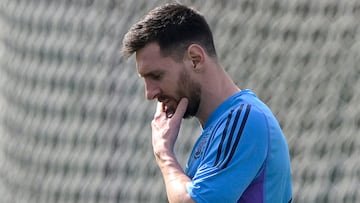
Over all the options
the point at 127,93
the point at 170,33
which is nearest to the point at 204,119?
the point at 170,33

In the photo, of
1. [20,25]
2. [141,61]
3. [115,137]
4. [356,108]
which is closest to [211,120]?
[141,61]

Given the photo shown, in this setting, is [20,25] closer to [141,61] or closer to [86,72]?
[86,72]

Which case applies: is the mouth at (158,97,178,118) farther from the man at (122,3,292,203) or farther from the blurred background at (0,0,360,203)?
the blurred background at (0,0,360,203)

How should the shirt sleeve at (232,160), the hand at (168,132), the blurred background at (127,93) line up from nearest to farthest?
the shirt sleeve at (232,160) → the hand at (168,132) → the blurred background at (127,93)

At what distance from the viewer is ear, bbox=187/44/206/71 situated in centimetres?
341

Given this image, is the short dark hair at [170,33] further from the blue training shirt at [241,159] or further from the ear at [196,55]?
the blue training shirt at [241,159]

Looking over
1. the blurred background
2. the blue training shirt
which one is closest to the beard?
the blue training shirt

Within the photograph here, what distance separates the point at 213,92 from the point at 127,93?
2244 mm

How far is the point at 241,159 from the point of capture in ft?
10.5

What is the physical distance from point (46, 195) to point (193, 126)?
97cm

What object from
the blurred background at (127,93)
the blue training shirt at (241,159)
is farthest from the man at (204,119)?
the blurred background at (127,93)

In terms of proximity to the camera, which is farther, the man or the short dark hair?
the short dark hair

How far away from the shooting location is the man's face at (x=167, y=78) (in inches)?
134

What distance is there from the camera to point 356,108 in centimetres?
507
